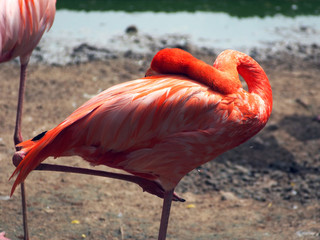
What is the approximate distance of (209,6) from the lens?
841 centimetres

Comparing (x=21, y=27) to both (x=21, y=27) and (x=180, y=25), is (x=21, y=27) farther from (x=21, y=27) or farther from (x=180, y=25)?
(x=180, y=25)

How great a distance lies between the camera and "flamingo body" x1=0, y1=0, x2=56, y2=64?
9.89 ft

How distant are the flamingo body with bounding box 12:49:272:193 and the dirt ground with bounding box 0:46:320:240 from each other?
708 mm

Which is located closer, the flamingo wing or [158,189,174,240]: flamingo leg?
the flamingo wing

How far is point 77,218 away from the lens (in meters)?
3.54

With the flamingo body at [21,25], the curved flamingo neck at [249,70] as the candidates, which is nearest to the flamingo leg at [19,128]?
the flamingo body at [21,25]

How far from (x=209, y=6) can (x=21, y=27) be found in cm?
577

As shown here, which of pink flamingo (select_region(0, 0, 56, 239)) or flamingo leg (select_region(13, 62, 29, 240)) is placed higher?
pink flamingo (select_region(0, 0, 56, 239))

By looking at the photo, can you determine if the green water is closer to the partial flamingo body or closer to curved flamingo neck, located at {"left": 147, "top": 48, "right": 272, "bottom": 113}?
the partial flamingo body

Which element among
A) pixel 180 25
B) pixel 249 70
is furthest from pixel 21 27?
pixel 180 25

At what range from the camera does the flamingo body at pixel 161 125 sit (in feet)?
8.01

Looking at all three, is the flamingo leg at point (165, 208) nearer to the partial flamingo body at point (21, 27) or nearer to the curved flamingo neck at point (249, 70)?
the curved flamingo neck at point (249, 70)

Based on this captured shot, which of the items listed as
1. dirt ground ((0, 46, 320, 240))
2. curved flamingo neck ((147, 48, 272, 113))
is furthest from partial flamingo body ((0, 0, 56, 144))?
curved flamingo neck ((147, 48, 272, 113))

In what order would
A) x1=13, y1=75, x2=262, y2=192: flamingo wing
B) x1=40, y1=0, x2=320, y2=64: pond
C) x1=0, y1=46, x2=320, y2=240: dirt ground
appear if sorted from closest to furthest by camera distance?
1. x1=13, y1=75, x2=262, y2=192: flamingo wing
2. x1=0, y1=46, x2=320, y2=240: dirt ground
3. x1=40, y1=0, x2=320, y2=64: pond
